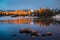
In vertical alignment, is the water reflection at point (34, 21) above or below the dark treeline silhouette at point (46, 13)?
below

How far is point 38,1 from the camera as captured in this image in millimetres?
2004

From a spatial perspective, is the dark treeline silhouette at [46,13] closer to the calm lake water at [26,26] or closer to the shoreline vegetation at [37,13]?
the shoreline vegetation at [37,13]

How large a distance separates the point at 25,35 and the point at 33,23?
0.24m

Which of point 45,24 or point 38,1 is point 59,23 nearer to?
point 45,24

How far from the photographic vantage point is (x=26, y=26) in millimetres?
1938

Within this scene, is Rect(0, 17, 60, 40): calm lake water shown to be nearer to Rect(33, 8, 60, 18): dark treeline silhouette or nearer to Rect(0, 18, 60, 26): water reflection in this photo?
Rect(0, 18, 60, 26): water reflection

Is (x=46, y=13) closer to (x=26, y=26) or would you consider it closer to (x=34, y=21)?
(x=34, y=21)

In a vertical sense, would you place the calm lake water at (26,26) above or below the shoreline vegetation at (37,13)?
below

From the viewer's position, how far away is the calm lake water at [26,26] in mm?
1897

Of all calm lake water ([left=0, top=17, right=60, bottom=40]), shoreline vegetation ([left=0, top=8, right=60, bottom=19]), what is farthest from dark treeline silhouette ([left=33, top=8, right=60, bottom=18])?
calm lake water ([left=0, top=17, right=60, bottom=40])

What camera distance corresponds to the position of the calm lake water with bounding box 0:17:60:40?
1.90 meters

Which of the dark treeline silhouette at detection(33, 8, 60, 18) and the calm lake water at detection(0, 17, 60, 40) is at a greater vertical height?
the dark treeline silhouette at detection(33, 8, 60, 18)

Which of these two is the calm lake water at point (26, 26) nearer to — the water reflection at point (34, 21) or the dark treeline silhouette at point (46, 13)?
the water reflection at point (34, 21)

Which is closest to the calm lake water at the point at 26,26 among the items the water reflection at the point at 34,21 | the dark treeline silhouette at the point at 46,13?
the water reflection at the point at 34,21
